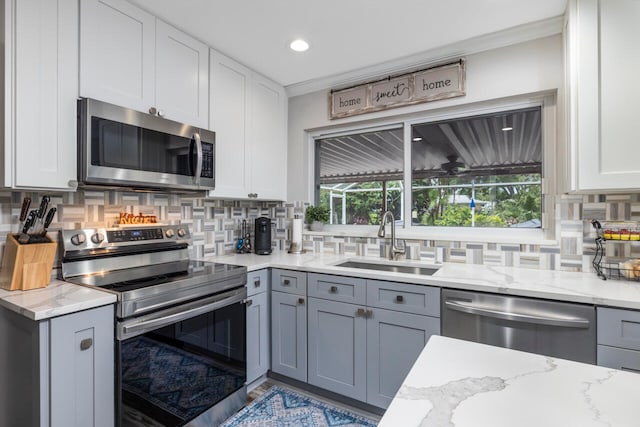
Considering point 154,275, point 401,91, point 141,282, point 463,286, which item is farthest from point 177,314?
point 401,91

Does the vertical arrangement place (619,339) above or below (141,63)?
below

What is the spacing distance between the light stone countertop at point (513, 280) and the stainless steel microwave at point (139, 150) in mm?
711

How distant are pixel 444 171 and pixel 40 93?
7.92 ft

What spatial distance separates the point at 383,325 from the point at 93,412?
4.63ft

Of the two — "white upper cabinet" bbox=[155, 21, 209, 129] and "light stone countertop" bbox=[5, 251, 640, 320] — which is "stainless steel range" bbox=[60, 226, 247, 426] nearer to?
"light stone countertop" bbox=[5, 251, 640, 320]

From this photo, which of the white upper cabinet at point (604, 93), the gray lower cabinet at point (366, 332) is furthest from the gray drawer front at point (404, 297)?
the white upper cabinet at point (604, 93)

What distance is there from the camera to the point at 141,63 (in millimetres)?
1856

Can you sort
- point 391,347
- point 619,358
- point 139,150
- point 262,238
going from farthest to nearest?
point 262,238
point 391,347
point 139,150
point 619,358

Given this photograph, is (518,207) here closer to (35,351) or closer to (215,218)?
(215,218)

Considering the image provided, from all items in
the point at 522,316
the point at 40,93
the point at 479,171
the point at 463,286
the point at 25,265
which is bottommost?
the point at 522,316

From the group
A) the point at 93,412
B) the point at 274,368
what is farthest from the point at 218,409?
the point at 93,412

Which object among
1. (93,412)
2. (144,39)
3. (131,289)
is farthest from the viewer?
(144,39)

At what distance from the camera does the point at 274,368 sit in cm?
234

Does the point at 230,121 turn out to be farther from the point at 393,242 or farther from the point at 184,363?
the point at 184,363
